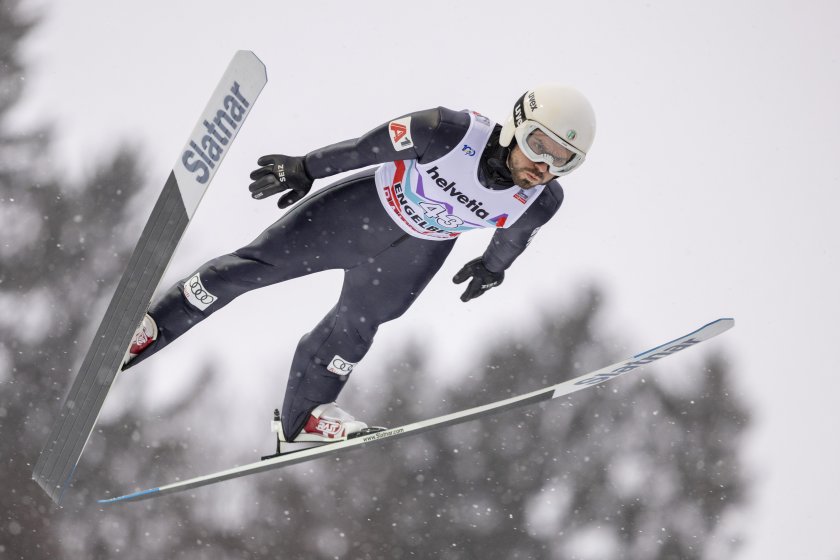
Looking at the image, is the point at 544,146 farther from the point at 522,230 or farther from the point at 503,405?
the point at 503,405

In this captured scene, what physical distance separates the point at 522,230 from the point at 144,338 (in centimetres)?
151

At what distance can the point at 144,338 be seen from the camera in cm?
348

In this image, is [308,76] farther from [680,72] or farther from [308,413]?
[308,413]

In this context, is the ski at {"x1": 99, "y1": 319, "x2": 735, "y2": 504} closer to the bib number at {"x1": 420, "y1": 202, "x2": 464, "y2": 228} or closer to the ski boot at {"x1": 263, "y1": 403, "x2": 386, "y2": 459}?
the ski boot at {"x1": 263, "y1": 403, "x2": 386, "y2": 459}

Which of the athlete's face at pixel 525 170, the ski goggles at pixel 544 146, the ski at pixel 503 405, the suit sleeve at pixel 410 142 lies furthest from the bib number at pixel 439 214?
the ski at pixel 503 405

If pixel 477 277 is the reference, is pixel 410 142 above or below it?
above

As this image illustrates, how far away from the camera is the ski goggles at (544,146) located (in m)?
3.10

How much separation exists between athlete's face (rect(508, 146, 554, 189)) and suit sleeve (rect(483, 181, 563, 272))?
0.18 meters

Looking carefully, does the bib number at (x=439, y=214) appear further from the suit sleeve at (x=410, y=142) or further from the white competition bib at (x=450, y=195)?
the suit sleeve at (x=410, y=142)

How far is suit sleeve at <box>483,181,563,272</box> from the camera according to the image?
3.45 m

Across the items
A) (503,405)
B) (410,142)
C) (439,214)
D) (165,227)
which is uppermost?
(410,142)

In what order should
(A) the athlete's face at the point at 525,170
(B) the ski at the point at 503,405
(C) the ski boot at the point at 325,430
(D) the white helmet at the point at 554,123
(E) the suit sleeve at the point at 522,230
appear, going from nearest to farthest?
1. (D) the white helmet at the point at 554,123
2. (A) the athlete's face at the point at 525,170
3. (B) the ski at the point at 503,405
4. (E) the suit sleeve at the point at 522,230
5. (C) the ski boot at the point at 325,430

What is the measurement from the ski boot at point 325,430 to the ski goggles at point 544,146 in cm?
132

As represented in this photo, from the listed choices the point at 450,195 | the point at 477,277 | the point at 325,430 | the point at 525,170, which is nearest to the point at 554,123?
the point at 525,170
